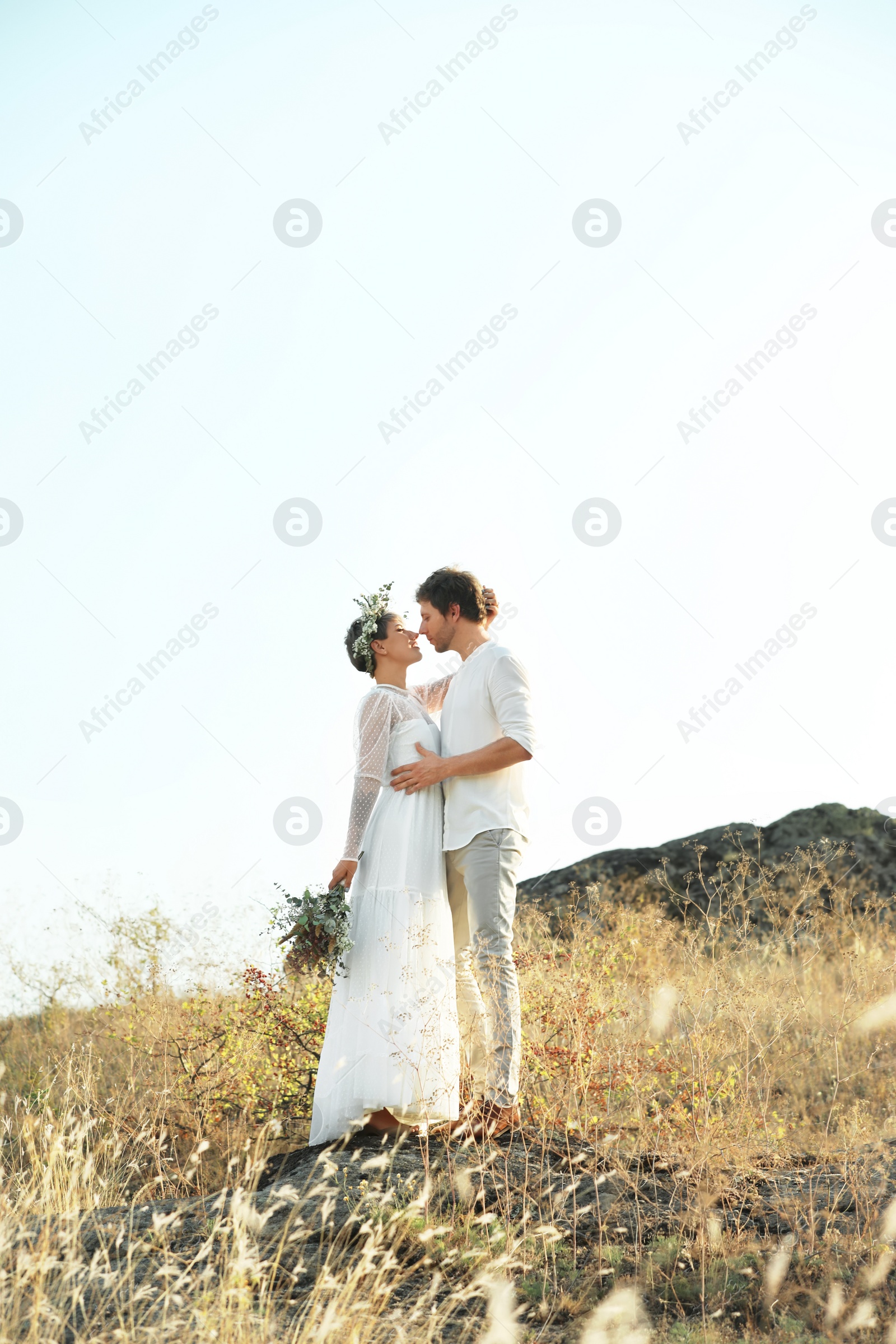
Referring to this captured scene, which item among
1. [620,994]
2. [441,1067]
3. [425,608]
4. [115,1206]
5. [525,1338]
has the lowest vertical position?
[525,1338]

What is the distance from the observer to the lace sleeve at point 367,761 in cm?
495

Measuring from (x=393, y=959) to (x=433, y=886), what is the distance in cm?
37

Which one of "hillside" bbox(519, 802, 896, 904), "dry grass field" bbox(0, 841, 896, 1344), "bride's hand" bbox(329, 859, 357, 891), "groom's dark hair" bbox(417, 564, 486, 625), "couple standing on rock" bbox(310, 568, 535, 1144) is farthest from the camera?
"hillside" bbox(519, 802, 896, 904)

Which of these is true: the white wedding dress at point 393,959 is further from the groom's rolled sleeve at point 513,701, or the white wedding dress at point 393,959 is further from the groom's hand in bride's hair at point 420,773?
the groom's rolled sleeve at point 513,701

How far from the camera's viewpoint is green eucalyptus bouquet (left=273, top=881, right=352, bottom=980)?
15.6ft

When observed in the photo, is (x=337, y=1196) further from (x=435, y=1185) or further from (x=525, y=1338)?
(x=525, y=1338)

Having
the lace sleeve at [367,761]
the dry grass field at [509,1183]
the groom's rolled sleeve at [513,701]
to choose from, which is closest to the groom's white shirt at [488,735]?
the groom's rolled sleeve at [513,701]

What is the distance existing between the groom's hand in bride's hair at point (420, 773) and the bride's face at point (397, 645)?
51cm

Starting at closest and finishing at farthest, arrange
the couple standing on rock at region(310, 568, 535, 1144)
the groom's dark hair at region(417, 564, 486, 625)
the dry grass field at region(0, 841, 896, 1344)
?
the dry grass field at region(0, 841, 896, 1344) < the couple standing on rock at region(310, 568, 535, 1144) < the groom's dark hair at region(417, 564, 486, 625)

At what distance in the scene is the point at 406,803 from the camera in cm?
494

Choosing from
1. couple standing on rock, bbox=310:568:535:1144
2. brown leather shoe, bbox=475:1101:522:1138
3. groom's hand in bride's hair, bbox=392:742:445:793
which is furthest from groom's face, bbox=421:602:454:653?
brown leather shoe, bbox=475:1101:522:1138

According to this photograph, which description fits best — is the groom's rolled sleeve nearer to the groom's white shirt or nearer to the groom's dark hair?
the groom's white shirt

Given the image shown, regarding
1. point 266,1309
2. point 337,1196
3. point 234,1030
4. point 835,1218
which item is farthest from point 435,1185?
point 234,1030

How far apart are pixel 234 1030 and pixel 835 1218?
3.45 meters
